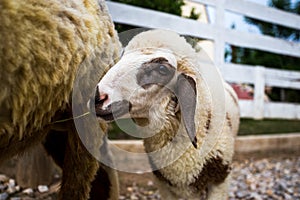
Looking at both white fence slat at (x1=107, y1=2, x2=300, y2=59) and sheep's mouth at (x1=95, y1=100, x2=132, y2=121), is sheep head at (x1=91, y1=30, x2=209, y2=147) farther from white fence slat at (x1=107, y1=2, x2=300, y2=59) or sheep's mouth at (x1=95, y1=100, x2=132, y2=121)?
white fence slat at (x1=107, y1=2, x2=300, y2=59)

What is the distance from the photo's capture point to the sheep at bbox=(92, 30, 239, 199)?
1.50 meters

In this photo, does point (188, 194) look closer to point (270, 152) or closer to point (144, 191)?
point (144, 191)

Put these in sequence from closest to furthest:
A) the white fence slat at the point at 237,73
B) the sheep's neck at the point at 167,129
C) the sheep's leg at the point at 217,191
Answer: the sheep's neck at the point at 167,129
the sheep's leg at the point at 217,191
the white fence slat at the point at 237,73

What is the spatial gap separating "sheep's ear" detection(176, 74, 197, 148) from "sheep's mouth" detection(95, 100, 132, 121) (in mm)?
208

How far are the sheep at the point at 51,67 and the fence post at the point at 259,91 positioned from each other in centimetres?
361

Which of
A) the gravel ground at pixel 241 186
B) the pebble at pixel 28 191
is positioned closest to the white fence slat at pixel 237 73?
the gravel ground at pixel 241 186

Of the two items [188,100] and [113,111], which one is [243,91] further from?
[113,111]

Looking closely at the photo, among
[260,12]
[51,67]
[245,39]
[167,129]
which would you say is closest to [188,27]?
[245,39]

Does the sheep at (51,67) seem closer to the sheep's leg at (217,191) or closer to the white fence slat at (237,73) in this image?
the sheep's leg at (217,191)

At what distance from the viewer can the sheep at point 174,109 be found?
150 cm

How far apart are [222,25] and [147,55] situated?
310 cm

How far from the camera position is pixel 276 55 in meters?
5.62

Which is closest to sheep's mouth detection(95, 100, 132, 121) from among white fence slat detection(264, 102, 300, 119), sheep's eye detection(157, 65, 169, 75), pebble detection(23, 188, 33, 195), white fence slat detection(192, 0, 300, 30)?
sheep's eye detection(157, 65, 169, 75)

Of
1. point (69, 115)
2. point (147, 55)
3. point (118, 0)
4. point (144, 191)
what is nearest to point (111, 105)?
point (69, 115)
